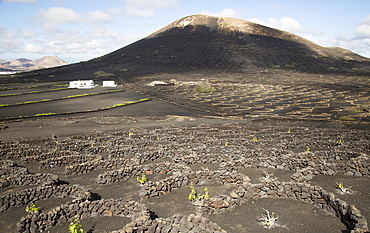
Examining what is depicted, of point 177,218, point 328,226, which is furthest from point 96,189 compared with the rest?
point 328,226

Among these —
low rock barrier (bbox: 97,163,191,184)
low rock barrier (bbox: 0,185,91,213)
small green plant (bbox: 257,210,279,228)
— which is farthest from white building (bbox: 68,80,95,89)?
small green plant (bbox: 257,210,279,228)

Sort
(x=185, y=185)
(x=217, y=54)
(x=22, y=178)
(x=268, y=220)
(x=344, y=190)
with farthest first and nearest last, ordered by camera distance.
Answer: (x=217, y=54), (x=22, y=178), (x=185, y=185), (x=344, y=190), (x=268, y=220)

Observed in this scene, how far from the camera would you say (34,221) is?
359 inches

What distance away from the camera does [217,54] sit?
127 metres

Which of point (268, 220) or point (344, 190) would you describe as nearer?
point (268, 220)

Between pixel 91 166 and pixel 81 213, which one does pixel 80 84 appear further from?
pixel 81 213

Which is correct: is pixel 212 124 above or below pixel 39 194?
above

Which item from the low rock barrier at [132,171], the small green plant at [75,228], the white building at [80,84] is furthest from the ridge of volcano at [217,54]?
the small green plant at [75,228]

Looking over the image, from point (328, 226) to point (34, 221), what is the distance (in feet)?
39.9

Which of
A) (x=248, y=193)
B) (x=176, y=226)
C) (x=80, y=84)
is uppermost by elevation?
(x=80, y=84)

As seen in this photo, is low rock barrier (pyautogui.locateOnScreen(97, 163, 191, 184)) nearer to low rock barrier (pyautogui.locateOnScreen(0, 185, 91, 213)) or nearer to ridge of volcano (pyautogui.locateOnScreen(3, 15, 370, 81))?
low rock barrier (pyautogui.locateOnScreen(0, 185, 91, 213))

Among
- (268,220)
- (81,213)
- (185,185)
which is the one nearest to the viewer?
(268,220)

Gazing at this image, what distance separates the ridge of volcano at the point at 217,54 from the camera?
110812mm

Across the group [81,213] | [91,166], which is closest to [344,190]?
[81,213]
